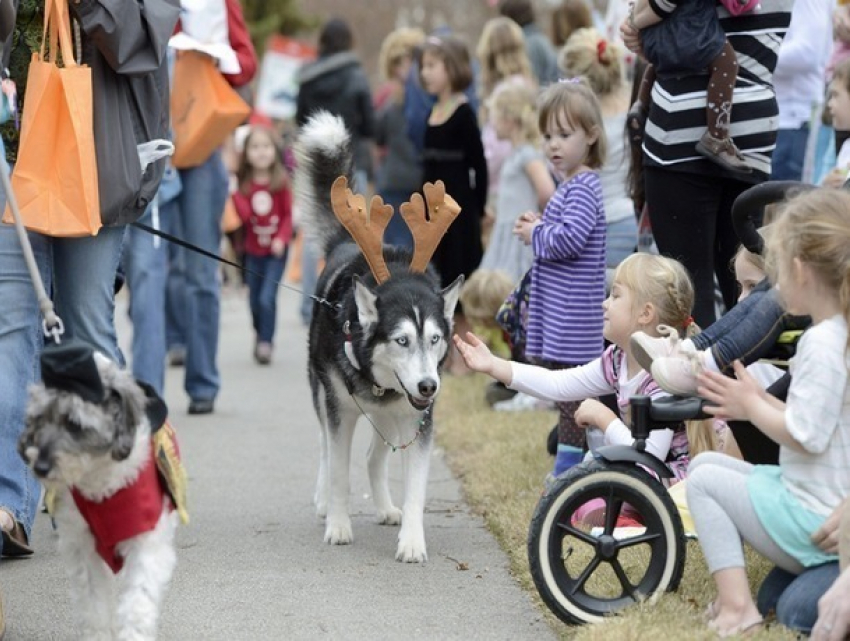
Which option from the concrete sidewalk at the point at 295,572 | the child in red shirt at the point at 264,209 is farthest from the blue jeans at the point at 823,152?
the child in red shirt at the point at 264,209

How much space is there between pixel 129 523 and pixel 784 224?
2021 millimetres

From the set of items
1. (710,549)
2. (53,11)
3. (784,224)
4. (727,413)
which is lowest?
(710,549)

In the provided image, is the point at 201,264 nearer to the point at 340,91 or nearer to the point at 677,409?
the point at 340,91

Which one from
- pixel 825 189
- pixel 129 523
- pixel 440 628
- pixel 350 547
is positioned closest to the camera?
pixel 129 523

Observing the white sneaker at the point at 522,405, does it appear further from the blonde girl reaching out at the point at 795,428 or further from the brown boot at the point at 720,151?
the blonde girl reaching out at the point at 795,428

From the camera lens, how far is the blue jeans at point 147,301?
8242mm

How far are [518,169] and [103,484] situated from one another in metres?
6.20

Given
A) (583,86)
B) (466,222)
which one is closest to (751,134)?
(583,86)

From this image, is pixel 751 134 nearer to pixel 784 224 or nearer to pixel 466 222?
pixel 784 224

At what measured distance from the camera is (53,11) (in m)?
5.21

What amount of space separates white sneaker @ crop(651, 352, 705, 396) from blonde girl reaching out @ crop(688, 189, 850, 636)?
7.2 inches

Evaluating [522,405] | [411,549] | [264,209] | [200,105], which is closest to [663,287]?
[411,549]

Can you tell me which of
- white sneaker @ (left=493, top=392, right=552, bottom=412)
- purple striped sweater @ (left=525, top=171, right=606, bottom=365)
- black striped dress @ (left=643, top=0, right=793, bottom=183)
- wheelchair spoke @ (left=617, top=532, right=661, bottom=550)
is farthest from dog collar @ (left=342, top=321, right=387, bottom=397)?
white sneaker @ (left=493, top=392, right=552, bottom=412)

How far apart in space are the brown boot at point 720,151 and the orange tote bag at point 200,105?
355 centimetres
